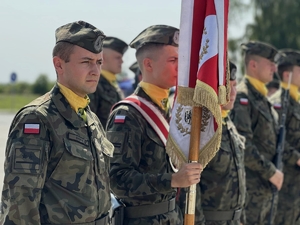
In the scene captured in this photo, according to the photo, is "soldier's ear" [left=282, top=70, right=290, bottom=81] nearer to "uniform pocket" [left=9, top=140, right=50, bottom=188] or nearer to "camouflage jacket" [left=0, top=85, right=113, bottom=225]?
"camouflage jacket" [left=0, top=85, right=113, bottom=225]

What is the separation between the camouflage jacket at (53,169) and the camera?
3.19 meters

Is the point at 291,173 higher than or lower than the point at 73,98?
lower

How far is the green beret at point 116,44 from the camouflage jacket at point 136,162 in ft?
11.8

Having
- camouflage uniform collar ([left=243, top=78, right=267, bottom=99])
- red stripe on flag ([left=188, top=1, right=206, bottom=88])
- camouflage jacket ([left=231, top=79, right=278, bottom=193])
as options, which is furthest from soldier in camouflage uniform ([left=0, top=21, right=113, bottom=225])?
camouflage uniform collar ([left=243, top=78, right=267, bottom=99])

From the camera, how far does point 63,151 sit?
335 cm

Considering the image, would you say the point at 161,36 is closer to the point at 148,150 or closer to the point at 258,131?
the point at 148,150

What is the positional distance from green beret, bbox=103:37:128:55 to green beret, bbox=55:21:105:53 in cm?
410

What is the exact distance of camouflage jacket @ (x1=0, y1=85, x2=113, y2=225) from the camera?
10.5ft

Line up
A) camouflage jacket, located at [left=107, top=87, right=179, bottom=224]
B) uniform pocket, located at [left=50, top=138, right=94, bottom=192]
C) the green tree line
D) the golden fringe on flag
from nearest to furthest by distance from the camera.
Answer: uniform pocket, located at [left=50, top=138, right=94, bottom=192]
the golden fringe on flag
camouflage jacket, located at [left=107, top=87, right=179, bottom=224]
the green tree line

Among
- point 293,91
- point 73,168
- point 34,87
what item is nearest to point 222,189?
point 73,168

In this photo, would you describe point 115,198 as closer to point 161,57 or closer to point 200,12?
point 161,57

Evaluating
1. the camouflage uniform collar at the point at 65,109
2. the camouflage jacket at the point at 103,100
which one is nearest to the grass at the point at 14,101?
the camouflage jacket at the point at 103,100

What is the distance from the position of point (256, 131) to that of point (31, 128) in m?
3.61

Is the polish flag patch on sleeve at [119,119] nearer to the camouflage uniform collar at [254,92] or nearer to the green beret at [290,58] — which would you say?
the camouflage uniform collar at [254,92]
